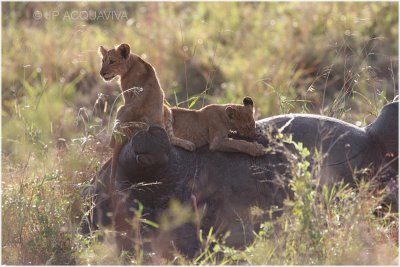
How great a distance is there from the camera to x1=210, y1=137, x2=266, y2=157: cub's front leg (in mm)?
6203

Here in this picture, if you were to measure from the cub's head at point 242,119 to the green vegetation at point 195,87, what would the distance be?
1.43 ft

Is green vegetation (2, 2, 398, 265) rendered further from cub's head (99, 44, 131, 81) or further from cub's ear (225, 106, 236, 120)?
cub's ear (225, 106, 236, 120)

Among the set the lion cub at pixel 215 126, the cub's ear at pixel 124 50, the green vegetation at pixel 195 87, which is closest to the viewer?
the green vegetation at pixel 195 87

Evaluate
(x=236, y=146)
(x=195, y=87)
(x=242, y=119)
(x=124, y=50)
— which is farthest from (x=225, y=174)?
(x=195, y=87)

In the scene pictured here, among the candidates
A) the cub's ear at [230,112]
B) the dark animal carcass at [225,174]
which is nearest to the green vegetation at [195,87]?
the dark animal carcass at [225,174]

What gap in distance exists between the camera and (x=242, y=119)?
646 centimetres

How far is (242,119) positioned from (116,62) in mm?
986

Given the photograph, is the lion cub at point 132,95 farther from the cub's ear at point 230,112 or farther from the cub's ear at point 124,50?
the cub's ear at point 230,112

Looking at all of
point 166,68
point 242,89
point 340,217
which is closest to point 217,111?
point 340,217

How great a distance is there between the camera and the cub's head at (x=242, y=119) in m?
6.41

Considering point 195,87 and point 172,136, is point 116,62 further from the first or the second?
point 195,87

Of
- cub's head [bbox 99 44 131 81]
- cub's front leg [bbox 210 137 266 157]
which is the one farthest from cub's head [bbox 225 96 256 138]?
cub's head [bbox 99 44 131 81]

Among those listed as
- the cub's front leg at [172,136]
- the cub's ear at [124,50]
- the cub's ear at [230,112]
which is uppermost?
the cub's ear at [124,50]

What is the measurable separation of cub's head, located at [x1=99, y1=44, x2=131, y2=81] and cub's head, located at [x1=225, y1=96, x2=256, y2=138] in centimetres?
79
